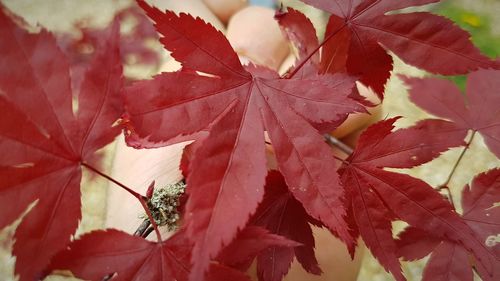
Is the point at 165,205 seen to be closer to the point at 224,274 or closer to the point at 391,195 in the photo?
the point at 224,274

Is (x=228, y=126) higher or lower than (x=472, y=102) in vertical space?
lower

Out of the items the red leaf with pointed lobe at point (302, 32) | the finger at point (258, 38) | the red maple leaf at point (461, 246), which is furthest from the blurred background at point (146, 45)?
the red leaf with pointed lobe at point (302, 32)

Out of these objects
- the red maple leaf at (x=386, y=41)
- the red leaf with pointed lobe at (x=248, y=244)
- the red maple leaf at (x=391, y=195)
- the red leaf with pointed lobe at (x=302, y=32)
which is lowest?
the red leaf with pointed lobe at (x=248, y=244)

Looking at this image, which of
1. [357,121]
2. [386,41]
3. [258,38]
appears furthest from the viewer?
[258,38]

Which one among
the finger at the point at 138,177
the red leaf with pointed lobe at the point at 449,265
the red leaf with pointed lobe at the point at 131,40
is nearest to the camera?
the red leaf with pointed lobe at the point at 449,265

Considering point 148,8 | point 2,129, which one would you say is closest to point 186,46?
point 148,8

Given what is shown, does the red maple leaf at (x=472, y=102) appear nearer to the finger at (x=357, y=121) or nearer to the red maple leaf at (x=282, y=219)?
the finger at (x=357, y=121)

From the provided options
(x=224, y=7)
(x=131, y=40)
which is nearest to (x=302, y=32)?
(x=224, y=7)

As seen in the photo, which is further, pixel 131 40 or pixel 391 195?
pixel 131 40
